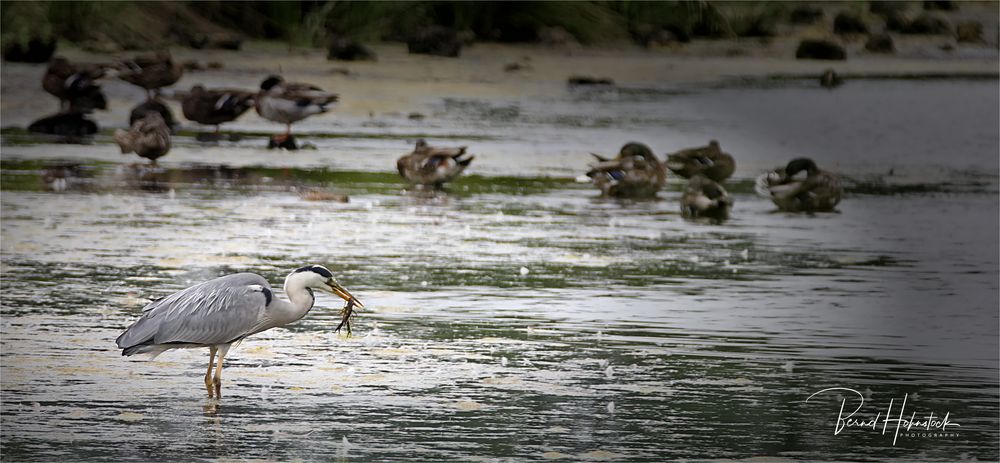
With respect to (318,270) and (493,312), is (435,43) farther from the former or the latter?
(318,270)

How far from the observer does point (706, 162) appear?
20641 mm

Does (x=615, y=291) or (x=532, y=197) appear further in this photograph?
(x=532, y=197)

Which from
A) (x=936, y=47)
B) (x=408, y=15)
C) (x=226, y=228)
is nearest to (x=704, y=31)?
(x=936, y=47)

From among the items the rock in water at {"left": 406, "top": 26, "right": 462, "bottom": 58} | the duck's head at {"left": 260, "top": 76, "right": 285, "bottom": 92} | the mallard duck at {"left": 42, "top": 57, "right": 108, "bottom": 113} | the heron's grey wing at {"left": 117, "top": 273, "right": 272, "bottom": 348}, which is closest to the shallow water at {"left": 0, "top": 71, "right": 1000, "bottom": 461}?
the heron's grey wing at {"left": 117, "top": 273, "right": 272, "bottom": 348}

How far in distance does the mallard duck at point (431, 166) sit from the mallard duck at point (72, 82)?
805 cm

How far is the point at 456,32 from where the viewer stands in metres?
44.5

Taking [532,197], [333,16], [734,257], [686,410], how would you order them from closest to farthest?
[686,410]
[734,257]
[532,197]
[333,16]

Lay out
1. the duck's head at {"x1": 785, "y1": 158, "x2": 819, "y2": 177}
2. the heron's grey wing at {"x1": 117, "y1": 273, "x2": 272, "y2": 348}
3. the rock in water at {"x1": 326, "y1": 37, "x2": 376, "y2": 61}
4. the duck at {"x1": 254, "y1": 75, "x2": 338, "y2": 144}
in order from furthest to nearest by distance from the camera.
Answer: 1. the rock in water at {"x1": 326, "y1": 37, "x2": 376, "y2": 61}
2. the duck at {"x1": 254, "y1": 75, "x2": 338, "y2": 144}
3. the duck's head at {"x1": 785, "y1": 158, "x2": 819, "y2": 177}
4. the heron's grey wing at {"x1": 117, "y1": 273, "x2": 272, "y2": 348}

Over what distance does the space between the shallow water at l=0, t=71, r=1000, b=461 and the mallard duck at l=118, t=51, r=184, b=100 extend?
12.7 ft

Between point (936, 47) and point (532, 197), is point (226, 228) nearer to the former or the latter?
point (532, 197)

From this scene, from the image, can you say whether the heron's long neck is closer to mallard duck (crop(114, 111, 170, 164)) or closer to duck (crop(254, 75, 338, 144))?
mallard duck (crop(114, 111, 170, 164))

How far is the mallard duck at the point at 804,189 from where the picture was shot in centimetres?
1836

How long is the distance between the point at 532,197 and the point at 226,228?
4.42 metres

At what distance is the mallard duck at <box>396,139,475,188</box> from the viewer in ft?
63.7
